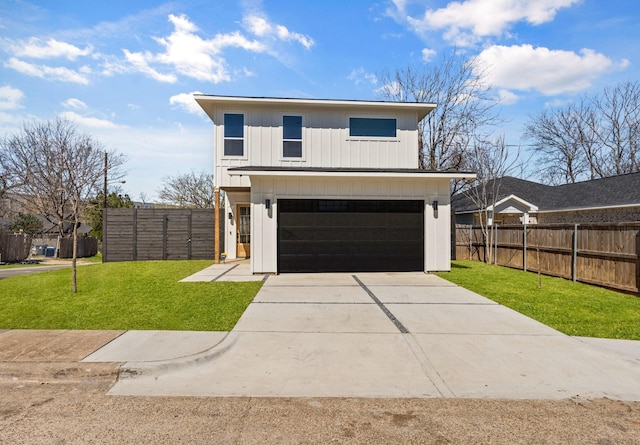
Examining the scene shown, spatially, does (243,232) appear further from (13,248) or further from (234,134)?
(13,248)

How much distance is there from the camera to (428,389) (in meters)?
3.56

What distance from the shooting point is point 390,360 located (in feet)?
14.0

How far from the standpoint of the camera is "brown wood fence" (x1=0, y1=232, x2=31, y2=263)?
17625 millimetres

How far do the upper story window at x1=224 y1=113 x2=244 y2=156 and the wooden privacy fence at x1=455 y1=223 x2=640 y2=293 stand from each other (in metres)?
10.1

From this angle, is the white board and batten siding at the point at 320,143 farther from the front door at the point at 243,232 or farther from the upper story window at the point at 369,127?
the front door at the point at 243,232

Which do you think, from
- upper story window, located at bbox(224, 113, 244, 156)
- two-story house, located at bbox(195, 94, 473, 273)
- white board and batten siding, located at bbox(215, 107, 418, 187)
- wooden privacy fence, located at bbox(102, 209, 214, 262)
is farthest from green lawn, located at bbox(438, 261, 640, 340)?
wooden privacy fence, located at bbox(102, 209, 214, 262)

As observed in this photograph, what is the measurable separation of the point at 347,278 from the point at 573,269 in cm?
651

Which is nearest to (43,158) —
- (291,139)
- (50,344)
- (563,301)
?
(291,139)

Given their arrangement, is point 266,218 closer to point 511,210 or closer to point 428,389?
point 428,389

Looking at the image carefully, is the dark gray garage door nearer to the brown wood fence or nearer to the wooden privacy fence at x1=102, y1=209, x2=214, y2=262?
the wooden privacy fence at x1=102, y1=209, x2=214, y2=262

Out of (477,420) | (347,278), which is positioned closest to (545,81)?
(347,278)

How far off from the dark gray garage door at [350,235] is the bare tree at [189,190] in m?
23.7

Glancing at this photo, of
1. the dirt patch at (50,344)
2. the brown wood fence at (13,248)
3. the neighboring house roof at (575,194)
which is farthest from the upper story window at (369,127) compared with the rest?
the brown wood fence at (13,248)

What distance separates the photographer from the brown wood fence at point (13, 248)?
17.6 meters
